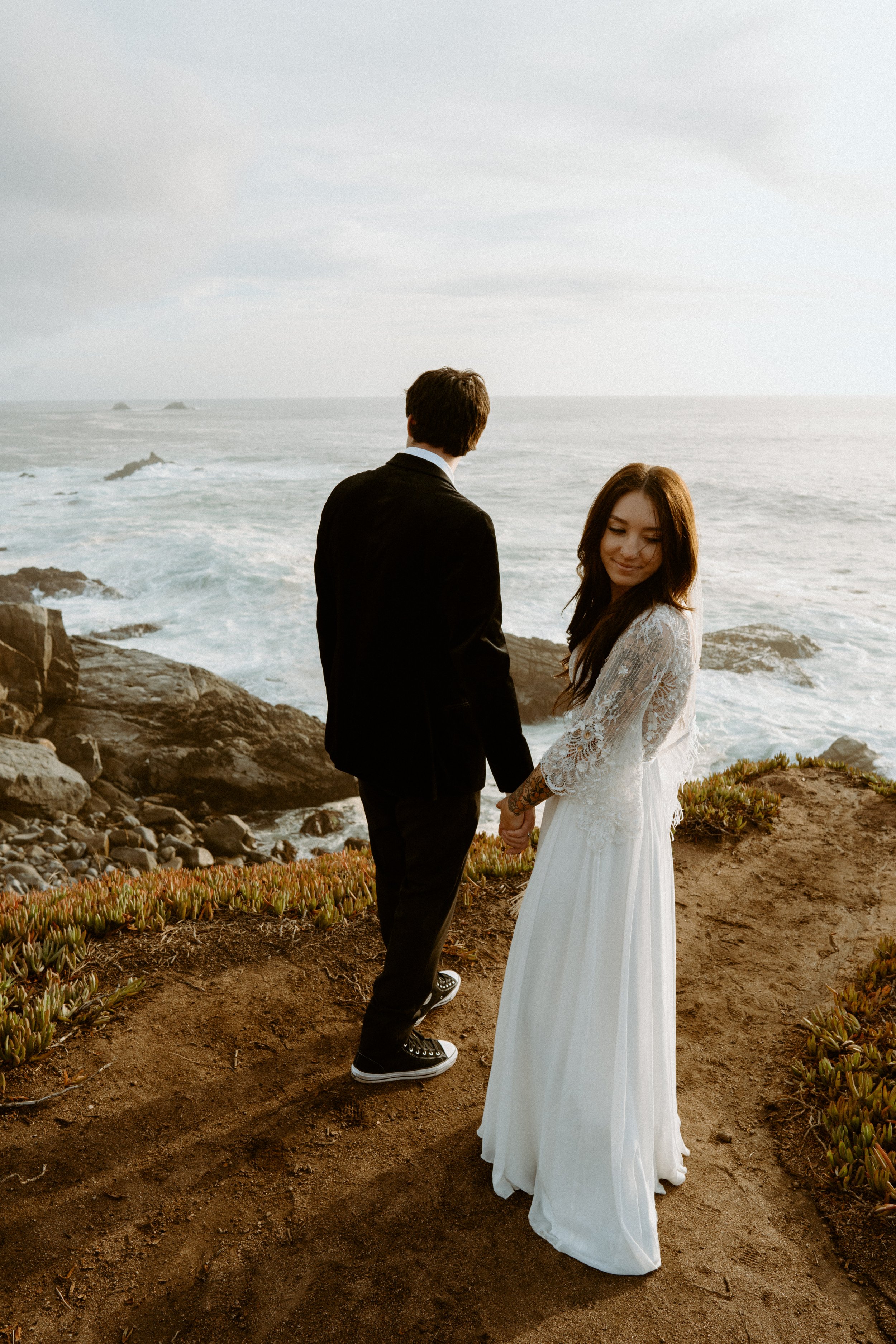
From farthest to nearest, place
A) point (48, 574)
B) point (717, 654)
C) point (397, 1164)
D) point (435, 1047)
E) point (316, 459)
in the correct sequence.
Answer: point (316, 459), point (48, 574), point (717, 654), point (435, 1047), point (397, 1164)

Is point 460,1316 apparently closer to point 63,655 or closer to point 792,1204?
point 792,1204

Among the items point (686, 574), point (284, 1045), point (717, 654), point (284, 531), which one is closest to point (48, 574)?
point (284, 531)

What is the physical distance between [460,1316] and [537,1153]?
0.60 meters

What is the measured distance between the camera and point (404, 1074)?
3982 millimetres

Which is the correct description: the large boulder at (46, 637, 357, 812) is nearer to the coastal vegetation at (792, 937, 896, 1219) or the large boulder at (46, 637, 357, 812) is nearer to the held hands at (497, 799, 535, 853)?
the coastal vegetation at (792, 937, 896, 1219)

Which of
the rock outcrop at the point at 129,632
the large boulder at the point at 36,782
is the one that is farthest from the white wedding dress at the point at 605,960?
the rock outcrop at the point at 129,632

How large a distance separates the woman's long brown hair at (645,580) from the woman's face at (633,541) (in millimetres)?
18

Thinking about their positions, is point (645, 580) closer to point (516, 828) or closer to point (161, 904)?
point (516, 828)

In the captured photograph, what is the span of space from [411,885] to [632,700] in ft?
4.69


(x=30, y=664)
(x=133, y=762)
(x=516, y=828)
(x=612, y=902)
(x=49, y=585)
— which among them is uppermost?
(x=516, y=828)

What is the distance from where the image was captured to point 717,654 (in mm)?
20719

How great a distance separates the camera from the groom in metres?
3.16

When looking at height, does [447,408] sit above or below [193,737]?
above

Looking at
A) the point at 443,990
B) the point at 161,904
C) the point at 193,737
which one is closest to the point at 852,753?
the point at 193,737
